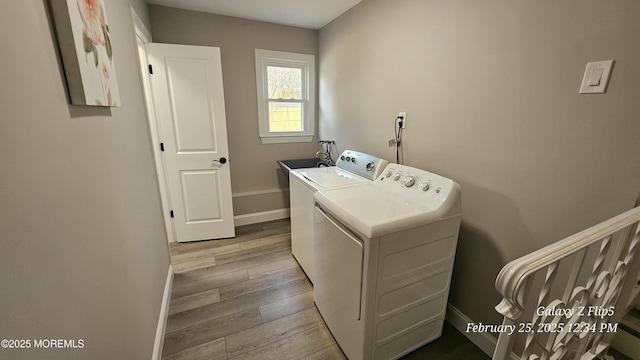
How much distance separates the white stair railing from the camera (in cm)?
63

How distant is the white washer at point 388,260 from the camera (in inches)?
48.5

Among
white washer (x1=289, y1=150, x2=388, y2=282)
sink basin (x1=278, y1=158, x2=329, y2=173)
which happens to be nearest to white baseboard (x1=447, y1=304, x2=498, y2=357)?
white washer (x1=289, y1=150, x2=388, y2=282)

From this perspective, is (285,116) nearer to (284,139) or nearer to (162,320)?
(284,139)

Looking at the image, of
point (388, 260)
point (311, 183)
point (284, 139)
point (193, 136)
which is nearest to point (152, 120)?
point (193, 136)

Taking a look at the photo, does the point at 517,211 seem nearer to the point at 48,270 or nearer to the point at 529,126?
the point at 529,126

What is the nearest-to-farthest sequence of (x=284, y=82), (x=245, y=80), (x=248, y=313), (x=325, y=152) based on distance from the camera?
(x=248, y=313), (x=245, y=80), (x=284, y=82), (x=325, y=152)

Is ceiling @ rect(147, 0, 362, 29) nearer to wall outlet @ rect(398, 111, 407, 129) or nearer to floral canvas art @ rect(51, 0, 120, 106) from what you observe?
wall outlet @ rect(398, 111, 407, 129)

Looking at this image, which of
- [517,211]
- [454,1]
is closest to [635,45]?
[517,211]

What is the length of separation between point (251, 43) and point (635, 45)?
293 centimetres

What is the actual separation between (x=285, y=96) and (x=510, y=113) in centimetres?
250

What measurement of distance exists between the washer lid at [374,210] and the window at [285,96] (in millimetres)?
1816

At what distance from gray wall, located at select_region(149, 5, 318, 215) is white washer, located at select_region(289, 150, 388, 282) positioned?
3.62 ft

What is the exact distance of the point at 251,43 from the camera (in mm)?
2834

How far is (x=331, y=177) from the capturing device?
2045 mm
